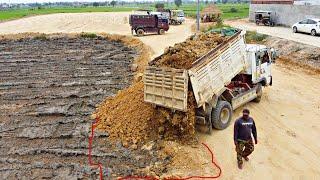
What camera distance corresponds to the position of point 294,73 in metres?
20.4

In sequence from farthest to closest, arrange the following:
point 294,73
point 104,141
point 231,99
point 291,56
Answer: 1. point 291,56
2. point 294,73
3. point 231,99
4. point 104,141

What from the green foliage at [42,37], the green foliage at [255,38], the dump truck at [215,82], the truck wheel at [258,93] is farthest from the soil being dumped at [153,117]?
the green foliage at [42,37]

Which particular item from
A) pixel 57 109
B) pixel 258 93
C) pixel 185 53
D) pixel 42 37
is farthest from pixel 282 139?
pixel 42 37

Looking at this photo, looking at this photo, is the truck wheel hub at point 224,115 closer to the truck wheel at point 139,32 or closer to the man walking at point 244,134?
the man walking at point 244,134

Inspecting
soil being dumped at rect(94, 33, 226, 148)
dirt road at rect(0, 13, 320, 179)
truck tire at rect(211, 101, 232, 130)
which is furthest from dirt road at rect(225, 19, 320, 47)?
soil being dumped at rect(94, 33, 226, 148)

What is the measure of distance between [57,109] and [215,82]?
618 cm

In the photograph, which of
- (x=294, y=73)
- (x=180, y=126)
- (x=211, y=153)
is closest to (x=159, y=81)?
(x=180, y=126)

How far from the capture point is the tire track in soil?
10328 millimetres

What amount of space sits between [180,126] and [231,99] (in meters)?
2.66

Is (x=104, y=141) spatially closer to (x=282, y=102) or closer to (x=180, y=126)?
(x=180, y=126)

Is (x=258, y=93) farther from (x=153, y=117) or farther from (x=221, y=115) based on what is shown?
(x=153, y=117)

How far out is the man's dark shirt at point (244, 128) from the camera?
9.74m

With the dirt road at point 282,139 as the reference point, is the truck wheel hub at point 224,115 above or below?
above

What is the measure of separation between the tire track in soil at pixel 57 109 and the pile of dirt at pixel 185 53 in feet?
9.08
